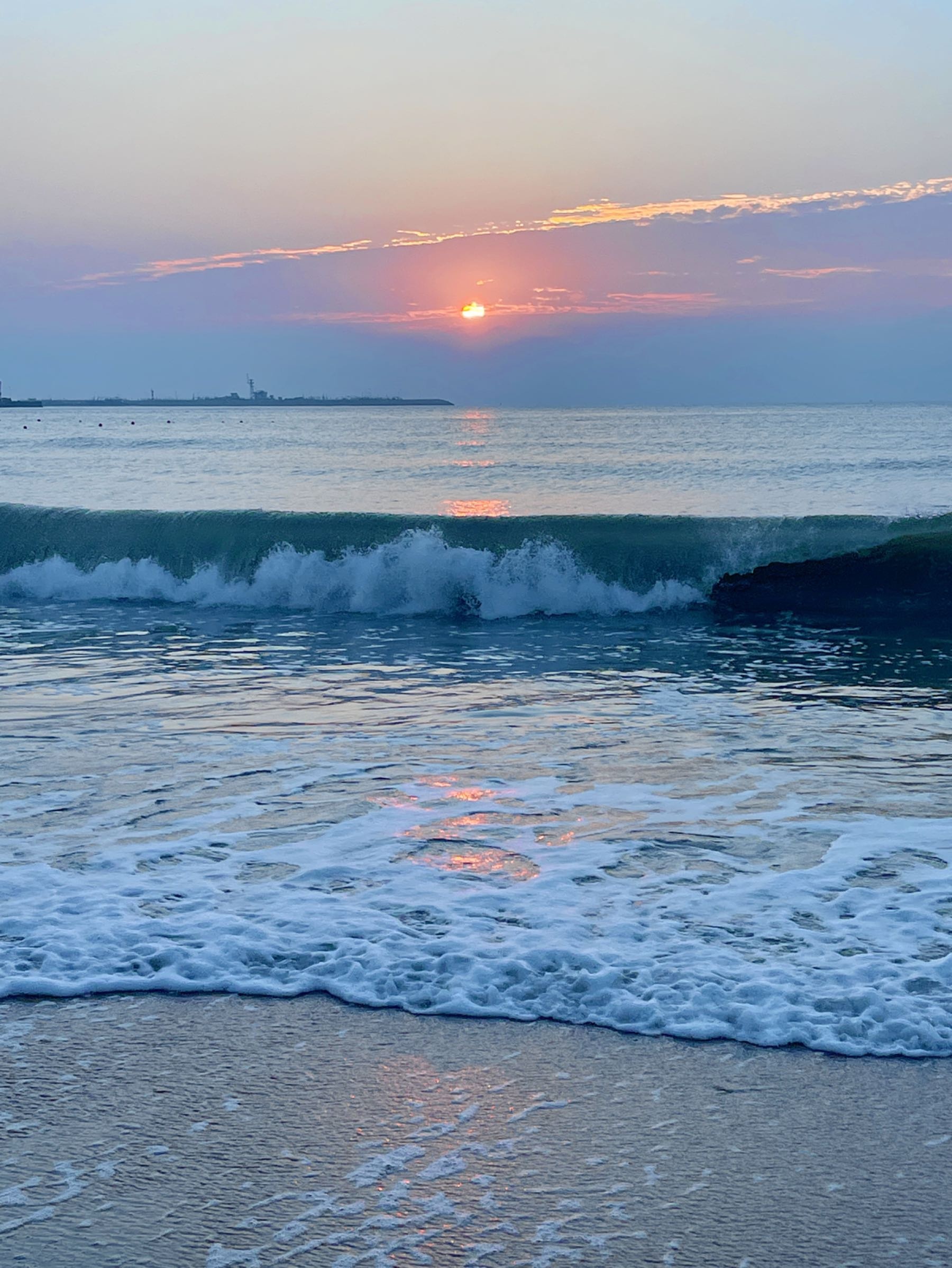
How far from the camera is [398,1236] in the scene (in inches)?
120

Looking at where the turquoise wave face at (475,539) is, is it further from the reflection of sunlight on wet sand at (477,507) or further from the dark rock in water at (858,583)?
the reflection of sunlight on wet sand at (477,507)

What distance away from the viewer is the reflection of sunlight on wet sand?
2745 cm

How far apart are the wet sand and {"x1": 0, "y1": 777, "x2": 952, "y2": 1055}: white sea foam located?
21cm

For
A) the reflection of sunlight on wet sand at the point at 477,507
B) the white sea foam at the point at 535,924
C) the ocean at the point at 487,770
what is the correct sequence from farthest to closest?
the reflection of sunlight on wet sand at the point at 477,507 → the ocean at the point at 487,770 → the white sea foam at the point at 535,924

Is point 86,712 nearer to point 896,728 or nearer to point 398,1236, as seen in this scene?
point 896,728

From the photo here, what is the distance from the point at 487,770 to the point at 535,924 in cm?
270

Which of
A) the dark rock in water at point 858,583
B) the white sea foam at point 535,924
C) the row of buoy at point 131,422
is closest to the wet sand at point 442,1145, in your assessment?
the white sea foam at point 535,924

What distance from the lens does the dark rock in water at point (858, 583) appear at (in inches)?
660

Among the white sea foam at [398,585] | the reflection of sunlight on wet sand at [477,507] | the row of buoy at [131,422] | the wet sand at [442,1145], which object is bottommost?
the wet sand at [442,1145]

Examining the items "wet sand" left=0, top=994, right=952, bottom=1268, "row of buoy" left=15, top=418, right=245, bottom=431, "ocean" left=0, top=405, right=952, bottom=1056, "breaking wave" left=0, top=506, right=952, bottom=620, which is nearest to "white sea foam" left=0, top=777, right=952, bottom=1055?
"ocean" left=0, top=405, right=952, bottom=1056

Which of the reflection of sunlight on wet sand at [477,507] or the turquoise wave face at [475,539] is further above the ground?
the reflection of sunlight on wet sand at [477,507]

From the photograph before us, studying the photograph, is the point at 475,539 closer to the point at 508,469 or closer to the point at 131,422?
the point at 508,469

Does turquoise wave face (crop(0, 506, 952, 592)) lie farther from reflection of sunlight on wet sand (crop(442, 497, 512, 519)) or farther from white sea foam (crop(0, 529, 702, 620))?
reflection of sunlight on wet sand (crop(442, 497, 512, 519))

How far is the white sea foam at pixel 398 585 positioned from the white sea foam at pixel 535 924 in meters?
10.6
